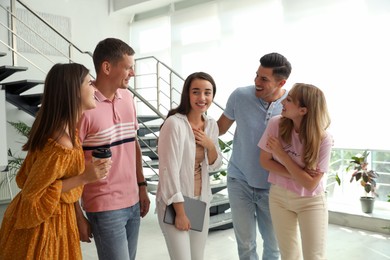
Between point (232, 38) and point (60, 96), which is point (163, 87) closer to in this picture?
point (232, 38)

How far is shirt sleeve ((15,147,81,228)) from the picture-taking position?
4.53 feet

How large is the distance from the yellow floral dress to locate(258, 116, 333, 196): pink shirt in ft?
3.30

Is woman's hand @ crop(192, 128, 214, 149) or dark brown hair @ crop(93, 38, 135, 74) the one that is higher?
dark brown hair @ crop(93, 38, 135, 74)

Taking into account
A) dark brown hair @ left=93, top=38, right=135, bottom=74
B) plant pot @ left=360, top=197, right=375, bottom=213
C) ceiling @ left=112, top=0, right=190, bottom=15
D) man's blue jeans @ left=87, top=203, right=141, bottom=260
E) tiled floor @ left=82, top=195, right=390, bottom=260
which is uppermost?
ceiling @ left=112, top=0, right=190, bottom=15

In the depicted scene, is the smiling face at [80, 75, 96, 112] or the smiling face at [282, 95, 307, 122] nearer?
the smiling face at [80, 75, 96, 112]

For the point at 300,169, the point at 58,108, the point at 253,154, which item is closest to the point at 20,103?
the point at 253,154

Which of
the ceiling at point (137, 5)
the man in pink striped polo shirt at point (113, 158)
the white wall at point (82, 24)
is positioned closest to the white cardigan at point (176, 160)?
the man in pink striped polo shirt at point (113, 158)

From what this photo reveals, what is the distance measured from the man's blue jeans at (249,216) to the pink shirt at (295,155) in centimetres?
21

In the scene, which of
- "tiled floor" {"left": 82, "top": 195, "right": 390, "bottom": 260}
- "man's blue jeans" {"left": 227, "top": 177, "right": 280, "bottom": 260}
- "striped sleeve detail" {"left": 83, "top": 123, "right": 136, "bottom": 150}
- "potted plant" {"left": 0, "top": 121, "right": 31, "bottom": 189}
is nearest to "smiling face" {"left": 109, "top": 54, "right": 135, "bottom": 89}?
"striped sleeve detail" {"left": 83, "top": 123, "right": 136, "bottom": 150}

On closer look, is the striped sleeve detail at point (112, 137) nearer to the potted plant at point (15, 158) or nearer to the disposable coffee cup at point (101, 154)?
the disposable coffee cup at point (101, 154)

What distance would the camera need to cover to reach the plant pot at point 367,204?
4.43 metres

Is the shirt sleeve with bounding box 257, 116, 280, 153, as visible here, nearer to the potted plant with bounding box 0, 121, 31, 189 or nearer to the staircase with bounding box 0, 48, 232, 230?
the staircase with bounding box 0, 48, 232, 230

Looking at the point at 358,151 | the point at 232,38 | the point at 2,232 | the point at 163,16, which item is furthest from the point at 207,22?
the point at 2,232

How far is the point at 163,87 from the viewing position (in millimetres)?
7223
